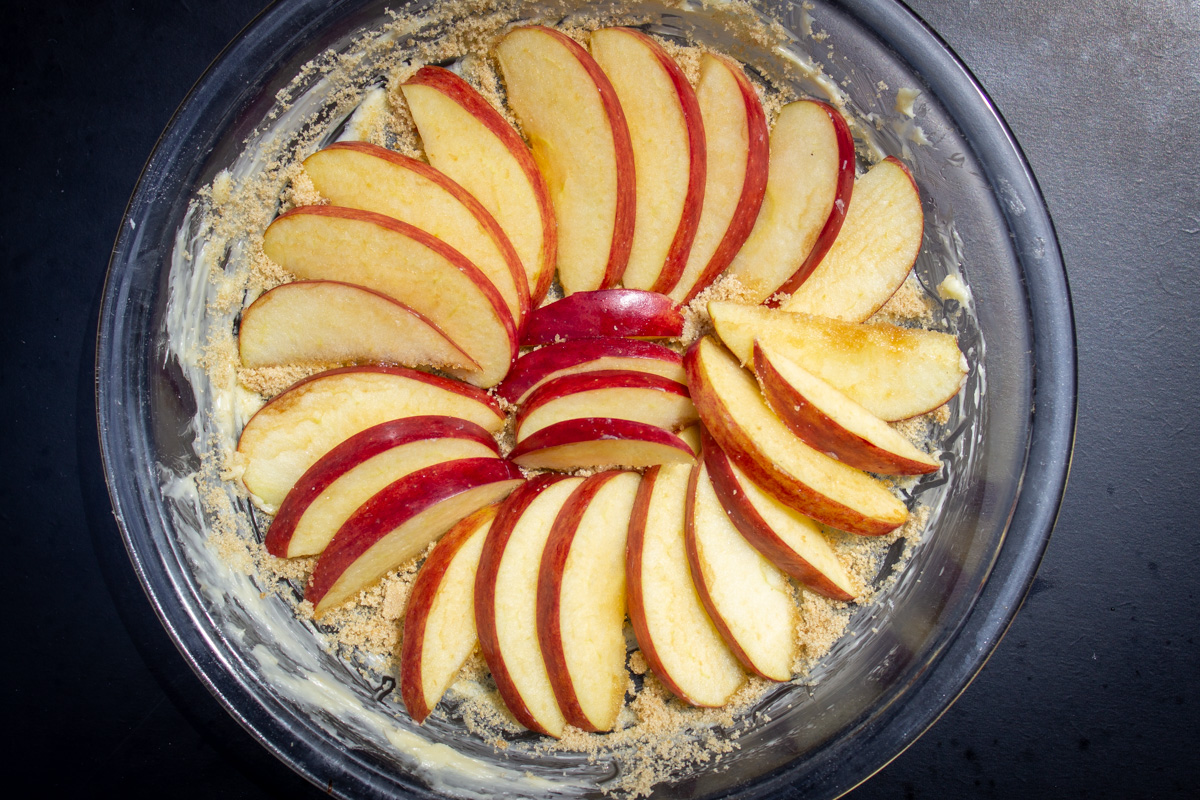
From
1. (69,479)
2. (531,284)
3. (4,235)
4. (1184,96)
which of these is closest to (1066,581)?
(1184,96)

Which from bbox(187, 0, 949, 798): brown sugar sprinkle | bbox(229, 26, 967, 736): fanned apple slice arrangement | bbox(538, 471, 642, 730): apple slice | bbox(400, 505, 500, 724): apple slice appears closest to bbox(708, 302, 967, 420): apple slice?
bbox(229, 26, 967, 736): fanned apple slice arrangement

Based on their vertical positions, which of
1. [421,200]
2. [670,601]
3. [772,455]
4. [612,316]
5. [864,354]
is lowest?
[670,601]

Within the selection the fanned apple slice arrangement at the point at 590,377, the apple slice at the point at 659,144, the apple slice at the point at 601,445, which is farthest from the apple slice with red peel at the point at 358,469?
the apple slice at the point at 659,144

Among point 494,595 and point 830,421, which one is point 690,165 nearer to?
point 830,421

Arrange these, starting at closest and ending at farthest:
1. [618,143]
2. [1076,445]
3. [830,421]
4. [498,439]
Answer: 1. [830,421]
2. [618,143]
3. [498,439]
4. [1076,445]

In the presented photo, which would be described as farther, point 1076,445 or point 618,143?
point 1076,445

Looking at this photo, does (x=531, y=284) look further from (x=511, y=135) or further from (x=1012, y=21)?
(x=1012, y=21)

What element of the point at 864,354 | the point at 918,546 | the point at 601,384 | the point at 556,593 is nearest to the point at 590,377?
the point at 601,384
